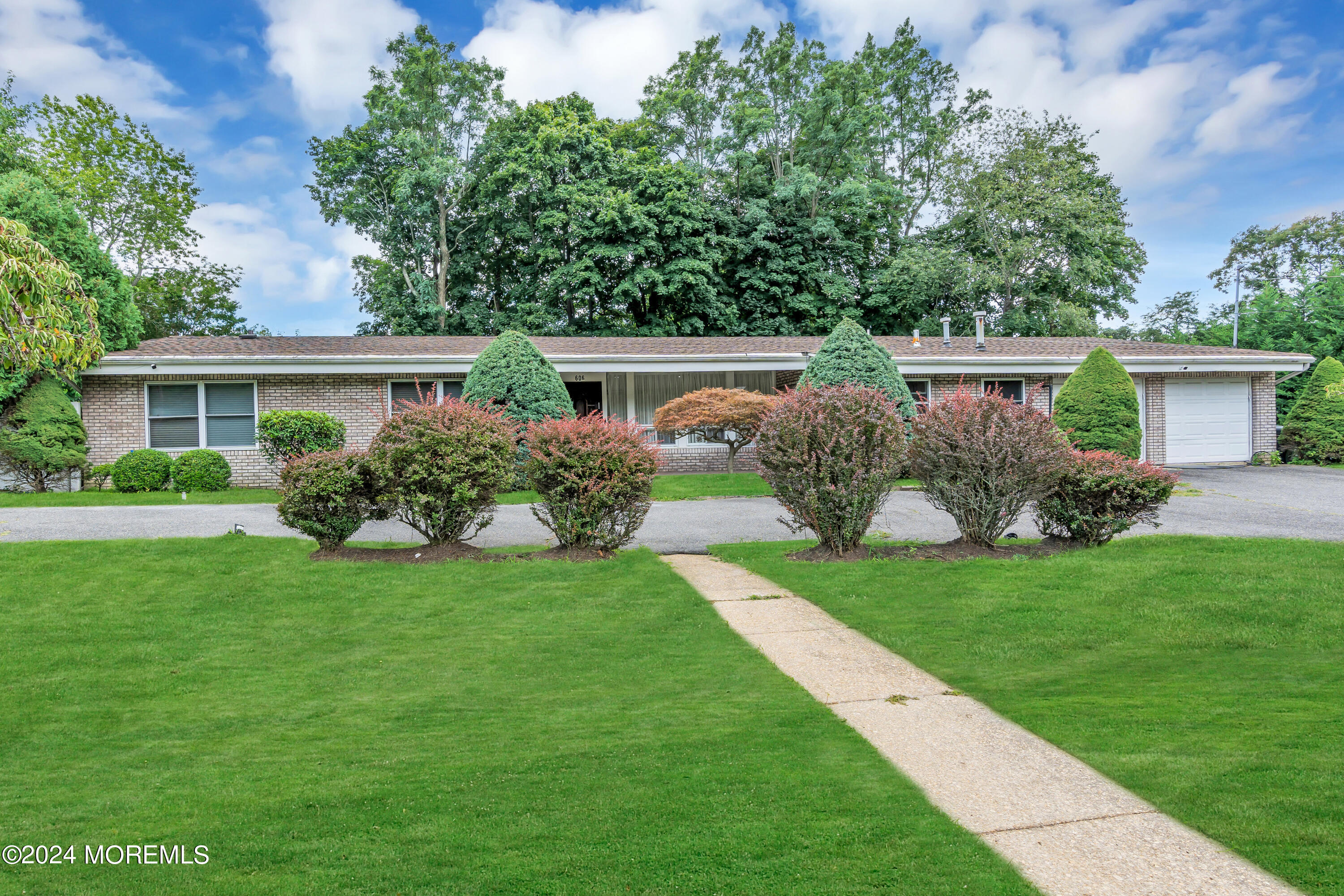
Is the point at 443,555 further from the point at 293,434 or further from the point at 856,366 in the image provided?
the point at 856,366

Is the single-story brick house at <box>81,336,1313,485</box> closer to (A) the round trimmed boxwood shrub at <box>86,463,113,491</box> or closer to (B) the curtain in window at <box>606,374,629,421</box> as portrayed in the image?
(B) the curtain in window at <box>606,374,629,421</box>

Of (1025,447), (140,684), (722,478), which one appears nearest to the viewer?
(140,684)

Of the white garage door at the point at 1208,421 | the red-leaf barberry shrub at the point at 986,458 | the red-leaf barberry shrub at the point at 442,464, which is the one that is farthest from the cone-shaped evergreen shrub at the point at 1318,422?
the red-leaf barberry shrub at the point at 442,464

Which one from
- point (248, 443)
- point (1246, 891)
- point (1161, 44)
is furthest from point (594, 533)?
point (1161, 44)

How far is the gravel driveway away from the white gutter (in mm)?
4535

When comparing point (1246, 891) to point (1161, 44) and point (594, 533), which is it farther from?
point (1161, 44)

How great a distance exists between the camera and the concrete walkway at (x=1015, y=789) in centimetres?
292

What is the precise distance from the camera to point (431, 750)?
4289mm

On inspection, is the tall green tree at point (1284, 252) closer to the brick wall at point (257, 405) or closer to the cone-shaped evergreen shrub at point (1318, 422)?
the cone-shaped evergreen shrub at point (1318, 422)

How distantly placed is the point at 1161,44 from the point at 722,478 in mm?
15574

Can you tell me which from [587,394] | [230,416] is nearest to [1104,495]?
[587,394]

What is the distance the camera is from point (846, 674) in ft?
18.3

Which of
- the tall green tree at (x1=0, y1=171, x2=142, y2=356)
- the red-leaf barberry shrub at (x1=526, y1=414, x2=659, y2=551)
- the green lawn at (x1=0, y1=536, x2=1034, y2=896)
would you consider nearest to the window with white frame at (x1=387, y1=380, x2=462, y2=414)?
the tall green tree at (x1=0, y1=171, x2=142, y2=356)

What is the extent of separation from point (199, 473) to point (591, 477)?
11.0m
